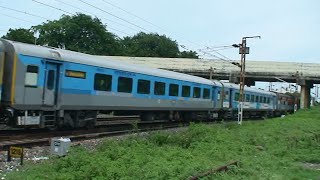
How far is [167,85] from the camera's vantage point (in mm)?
25781

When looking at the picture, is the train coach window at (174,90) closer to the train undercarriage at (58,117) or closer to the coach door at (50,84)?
the train undercarriage at (58,117)

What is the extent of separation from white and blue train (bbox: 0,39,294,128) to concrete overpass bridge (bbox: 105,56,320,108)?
1344 inches

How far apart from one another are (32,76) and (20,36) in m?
64.6

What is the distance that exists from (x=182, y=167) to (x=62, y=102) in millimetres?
7837

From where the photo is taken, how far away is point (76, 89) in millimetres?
17781

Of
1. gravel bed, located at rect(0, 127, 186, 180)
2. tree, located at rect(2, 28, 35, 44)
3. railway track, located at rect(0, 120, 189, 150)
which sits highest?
tree, located at rect(2, 28, 35, 44)

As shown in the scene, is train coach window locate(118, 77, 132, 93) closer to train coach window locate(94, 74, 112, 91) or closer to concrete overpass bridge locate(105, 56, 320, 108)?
train coach window locate(94, 74, 112, 91)

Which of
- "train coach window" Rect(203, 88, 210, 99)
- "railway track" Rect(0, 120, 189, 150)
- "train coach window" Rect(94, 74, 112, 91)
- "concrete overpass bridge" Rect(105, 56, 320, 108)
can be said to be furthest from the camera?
"concrete overpass bridge" Rect(105, 56, 320, 108)

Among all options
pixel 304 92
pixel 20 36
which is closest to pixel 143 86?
pixel 304 92

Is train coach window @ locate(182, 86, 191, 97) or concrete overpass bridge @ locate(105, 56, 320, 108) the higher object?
concrete overpass bridge @ locate(105, 56, 320, 108)

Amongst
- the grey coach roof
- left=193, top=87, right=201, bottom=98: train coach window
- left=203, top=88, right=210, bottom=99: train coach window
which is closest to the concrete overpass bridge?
left=203, top=88, right=210, bottom=99: train coach window

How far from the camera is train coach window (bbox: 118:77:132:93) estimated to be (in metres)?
20.8

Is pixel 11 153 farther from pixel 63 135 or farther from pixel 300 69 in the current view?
pixel 300 69

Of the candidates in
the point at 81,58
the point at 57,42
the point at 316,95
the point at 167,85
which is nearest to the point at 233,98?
the point at 167,85
